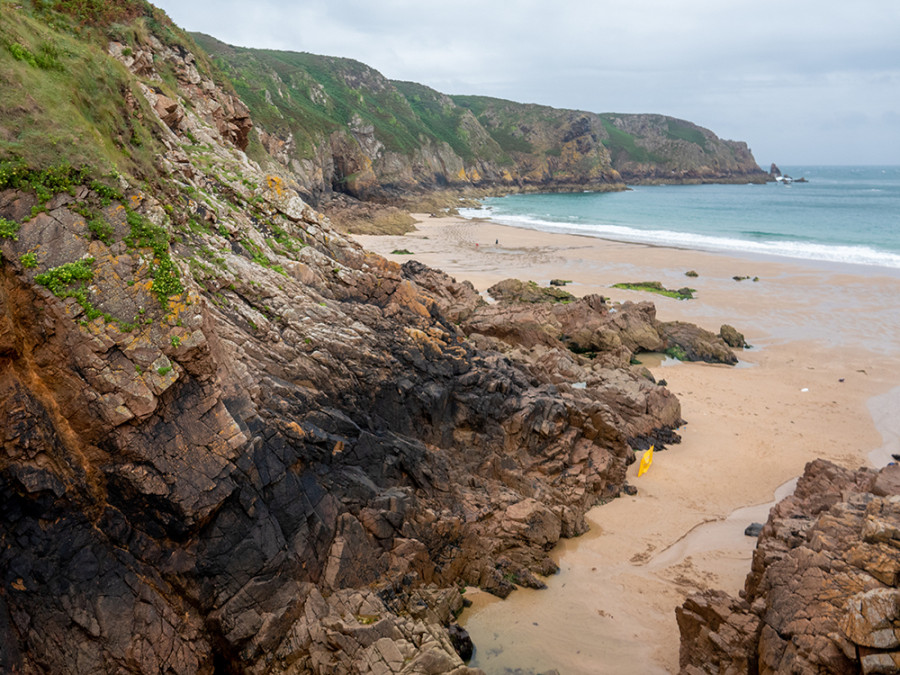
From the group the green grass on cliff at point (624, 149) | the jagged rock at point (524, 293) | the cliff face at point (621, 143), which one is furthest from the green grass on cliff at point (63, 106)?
the green grass on cliff at point (624, 149)

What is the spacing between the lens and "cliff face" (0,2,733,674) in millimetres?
6914

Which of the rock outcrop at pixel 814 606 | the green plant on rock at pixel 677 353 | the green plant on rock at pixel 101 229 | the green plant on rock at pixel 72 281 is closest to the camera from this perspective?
the rock outcrop at pixel 814 606

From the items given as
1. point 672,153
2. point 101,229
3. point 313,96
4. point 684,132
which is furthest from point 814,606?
point 684,132

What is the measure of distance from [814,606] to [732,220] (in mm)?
73502

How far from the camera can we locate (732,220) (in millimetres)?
72312

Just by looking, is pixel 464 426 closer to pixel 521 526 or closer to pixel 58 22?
pixel 521 526

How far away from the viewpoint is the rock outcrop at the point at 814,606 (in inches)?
262

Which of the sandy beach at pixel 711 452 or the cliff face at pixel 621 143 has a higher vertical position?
the cliff face at pixel 621 143

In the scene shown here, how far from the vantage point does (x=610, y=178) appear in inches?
5325

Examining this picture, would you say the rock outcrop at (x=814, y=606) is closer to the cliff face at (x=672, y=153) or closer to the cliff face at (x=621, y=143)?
the cliff face at (x=621, y=143)

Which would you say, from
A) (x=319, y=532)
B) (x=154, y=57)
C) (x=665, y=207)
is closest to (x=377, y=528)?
(x=319, y=532)

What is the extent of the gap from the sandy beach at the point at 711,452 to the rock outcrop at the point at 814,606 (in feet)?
3.80

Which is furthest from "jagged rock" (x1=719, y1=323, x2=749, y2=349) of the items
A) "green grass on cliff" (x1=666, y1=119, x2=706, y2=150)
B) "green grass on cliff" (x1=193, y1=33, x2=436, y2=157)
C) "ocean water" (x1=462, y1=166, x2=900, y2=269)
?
"green grass on cliff" (x1=666, y1=119, x2=706, y2=150)

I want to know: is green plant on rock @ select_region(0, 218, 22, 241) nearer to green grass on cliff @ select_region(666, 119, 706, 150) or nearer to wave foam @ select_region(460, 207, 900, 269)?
wave foam @ select_region(460, 207, 900, 269)
